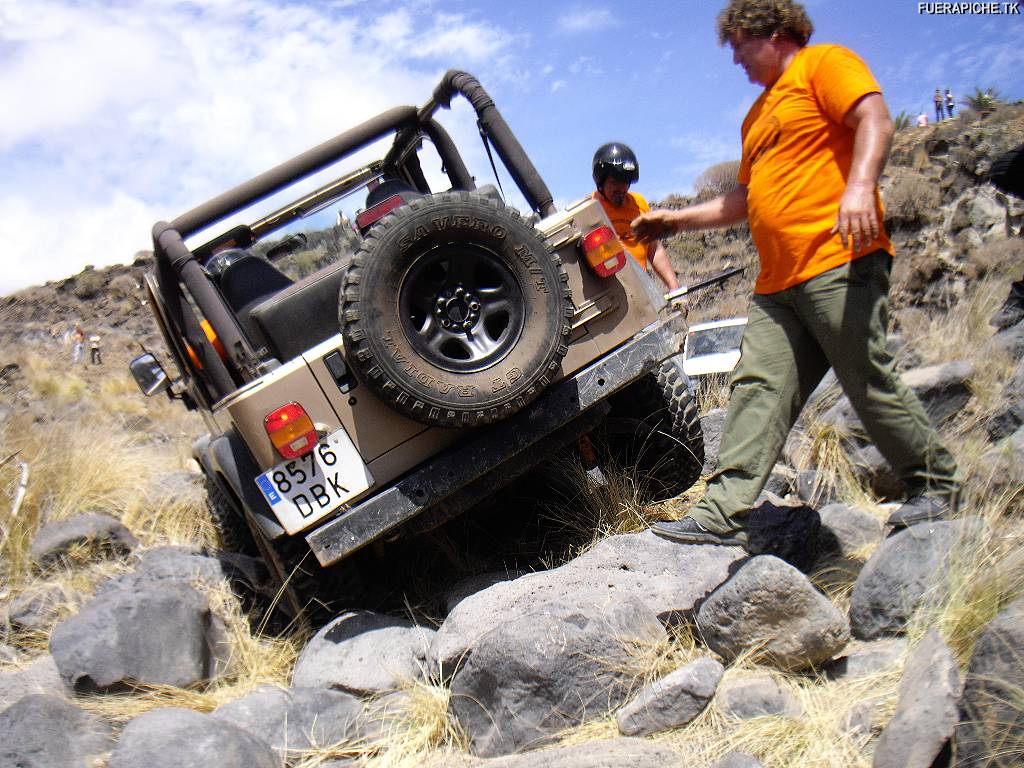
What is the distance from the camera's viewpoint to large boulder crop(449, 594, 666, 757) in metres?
2.75

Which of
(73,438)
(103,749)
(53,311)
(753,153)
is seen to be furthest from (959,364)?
(53,311)

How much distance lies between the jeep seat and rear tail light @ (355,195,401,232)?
26.6 inches

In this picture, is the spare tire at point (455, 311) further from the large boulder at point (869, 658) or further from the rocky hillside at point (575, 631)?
the large boulder at point (869, 658)

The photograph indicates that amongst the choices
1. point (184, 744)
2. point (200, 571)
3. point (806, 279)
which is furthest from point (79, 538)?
point (806, 279)

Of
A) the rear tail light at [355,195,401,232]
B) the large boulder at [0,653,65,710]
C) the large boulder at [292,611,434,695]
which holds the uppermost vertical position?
the rear tail light at [355,195,401,232]

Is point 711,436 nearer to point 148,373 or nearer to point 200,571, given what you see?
point 200,571

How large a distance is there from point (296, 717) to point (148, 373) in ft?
9.24

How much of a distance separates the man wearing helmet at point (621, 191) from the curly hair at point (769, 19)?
205 centimetres

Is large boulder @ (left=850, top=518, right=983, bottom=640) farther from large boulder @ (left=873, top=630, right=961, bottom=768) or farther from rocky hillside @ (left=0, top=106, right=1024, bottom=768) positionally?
large boulder @ (left=873, top=630, right=961, bottom=768)

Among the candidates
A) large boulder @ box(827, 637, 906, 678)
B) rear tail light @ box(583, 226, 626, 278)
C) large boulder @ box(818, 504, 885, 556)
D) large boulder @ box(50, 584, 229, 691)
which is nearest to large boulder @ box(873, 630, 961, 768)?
large boulder @ box(827, 637, 906, 678)

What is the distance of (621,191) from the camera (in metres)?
5.40

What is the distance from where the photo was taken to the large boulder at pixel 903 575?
8.59 ft

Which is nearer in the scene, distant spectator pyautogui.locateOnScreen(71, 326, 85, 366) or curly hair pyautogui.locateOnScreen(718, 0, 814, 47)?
curly hair pyautogui.locateOnScreen(718, 0, 814, 47)

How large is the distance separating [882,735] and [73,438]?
6161 mm
